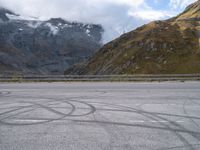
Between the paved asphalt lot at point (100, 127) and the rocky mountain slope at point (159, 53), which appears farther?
the rocky mountain slope at point (159, 53)

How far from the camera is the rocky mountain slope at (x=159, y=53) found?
7838 cm

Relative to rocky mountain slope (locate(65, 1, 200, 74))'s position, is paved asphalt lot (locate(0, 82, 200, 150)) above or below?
below

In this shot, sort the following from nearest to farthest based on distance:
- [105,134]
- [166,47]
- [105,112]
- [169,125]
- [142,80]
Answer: [105,134] < [169,125] < [105,112] < [142,80] < [166,47]

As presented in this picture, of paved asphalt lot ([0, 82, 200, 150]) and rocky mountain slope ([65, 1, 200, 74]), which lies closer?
paved asphalt lot ([0, 82, 200, 150])

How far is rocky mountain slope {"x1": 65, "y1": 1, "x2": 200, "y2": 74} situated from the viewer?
78.4 meters

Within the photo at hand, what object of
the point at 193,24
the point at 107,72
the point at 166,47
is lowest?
the point at 107,72

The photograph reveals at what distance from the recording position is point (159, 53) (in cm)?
8519

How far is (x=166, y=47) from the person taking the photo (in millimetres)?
86562

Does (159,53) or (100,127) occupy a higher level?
(159,53)

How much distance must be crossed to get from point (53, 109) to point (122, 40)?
9707 centimetres

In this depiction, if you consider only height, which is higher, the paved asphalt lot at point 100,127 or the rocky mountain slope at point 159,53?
the rocky mountain slope at point 159,53

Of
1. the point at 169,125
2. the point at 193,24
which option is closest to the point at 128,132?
the point at 169,125

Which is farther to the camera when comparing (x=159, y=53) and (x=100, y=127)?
(x=159, y=53)

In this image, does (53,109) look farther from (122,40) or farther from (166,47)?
(122,40)
